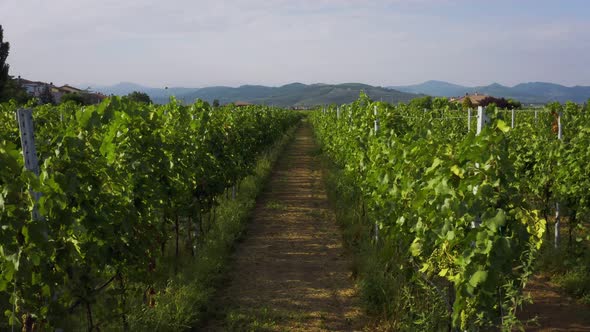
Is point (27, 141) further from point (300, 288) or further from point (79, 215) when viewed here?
point (300, 288)

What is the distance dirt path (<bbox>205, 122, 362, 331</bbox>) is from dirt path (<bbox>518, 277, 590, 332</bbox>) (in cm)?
178

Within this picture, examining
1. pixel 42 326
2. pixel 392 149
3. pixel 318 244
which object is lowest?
pixel 318 244

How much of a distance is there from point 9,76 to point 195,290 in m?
45.5

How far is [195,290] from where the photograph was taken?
16.0ft

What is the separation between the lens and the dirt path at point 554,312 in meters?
4.38

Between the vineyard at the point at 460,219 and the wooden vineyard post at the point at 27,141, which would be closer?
the wooden vineyard post at the point at 27,141

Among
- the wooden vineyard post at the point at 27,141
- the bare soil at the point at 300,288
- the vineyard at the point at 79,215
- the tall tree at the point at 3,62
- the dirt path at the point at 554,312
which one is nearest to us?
the vineyard at the point at 79,215

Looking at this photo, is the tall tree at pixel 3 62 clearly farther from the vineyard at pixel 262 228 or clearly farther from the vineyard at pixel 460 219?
the vineyard at pixel 460 219

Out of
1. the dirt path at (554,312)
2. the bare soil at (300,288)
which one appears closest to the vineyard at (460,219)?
the bare soil at (300,288)

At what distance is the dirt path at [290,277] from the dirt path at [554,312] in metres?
1.78

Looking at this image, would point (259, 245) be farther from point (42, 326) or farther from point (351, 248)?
point (42, 326)

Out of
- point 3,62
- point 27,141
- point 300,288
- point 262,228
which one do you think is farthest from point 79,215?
point 3,62

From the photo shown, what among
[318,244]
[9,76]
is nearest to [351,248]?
[318,244]

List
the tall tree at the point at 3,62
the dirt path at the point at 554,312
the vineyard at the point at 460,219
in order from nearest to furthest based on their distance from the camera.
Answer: the vineyard at the point at 460,219 → the dirt path at the point at 554,312 → the tall tree at the point at 3,62
